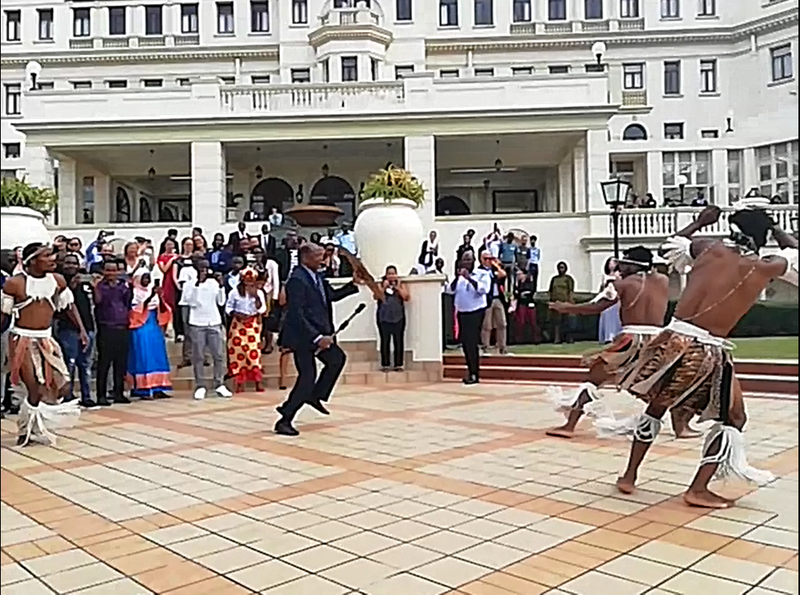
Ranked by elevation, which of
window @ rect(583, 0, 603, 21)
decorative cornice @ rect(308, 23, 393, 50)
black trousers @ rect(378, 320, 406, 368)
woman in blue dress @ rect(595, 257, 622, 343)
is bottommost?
black trousers @ rect(378, 320, 406, 368)

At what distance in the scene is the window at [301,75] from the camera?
2170 cm

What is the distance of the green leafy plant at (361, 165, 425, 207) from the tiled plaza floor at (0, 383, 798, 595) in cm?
543

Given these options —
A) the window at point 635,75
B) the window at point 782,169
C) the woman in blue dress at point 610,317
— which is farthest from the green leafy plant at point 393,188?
the window at point 782,169

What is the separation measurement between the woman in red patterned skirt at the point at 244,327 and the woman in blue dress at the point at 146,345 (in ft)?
2.41

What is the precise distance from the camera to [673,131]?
8336 millimetres

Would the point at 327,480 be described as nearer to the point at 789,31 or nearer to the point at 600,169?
the point at 789,31

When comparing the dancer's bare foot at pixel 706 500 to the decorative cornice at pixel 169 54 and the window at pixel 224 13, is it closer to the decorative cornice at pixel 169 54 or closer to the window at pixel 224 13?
the window at pixel 224 13

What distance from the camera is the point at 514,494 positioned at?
4.10 meters

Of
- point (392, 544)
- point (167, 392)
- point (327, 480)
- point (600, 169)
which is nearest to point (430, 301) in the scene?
point (167, 392)

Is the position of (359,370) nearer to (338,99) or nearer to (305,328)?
(305,328)

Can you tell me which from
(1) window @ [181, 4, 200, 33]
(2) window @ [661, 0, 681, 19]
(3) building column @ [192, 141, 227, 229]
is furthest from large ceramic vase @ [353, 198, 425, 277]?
(2) window @ [661, 0, 681, 19]

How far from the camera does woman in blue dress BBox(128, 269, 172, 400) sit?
327 inches

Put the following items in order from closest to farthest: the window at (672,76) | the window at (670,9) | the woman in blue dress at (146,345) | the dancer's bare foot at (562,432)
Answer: the window at (670,9) → the window at (672,76) → the dancer's bare foot at (562,432) → the woman in blue dress at (146,345)

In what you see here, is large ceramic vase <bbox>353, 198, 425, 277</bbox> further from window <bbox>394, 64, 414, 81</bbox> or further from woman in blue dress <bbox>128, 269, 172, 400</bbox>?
window <bbox>394, 64, 414, 81</bbox>
